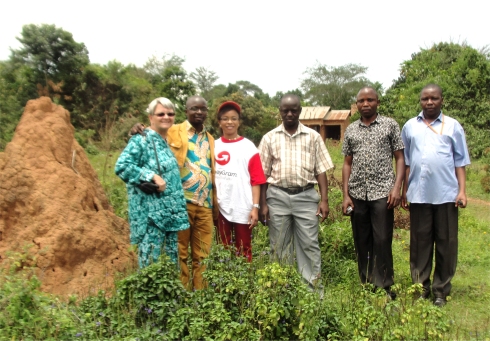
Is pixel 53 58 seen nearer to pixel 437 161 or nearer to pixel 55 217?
pixel 55 217

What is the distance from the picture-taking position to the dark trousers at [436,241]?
169 inches

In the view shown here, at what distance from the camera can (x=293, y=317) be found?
320 centimetres

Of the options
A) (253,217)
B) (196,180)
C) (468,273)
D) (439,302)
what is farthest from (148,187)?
(468,273)

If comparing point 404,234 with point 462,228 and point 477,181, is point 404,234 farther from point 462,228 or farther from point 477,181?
point 477,181

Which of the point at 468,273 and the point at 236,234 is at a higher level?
the point at 236,234

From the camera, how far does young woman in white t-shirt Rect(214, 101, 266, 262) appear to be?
4094 mm

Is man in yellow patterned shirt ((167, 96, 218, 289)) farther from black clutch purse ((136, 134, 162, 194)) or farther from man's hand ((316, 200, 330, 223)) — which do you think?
man's hand ((316, 200, 330, 223))

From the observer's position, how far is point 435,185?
4.21 m

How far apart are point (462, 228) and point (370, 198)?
4724mm

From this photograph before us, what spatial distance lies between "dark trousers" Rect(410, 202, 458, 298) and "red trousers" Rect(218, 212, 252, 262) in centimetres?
159

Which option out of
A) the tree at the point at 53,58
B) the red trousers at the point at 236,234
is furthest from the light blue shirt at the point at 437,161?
the tree at the point at 53,58

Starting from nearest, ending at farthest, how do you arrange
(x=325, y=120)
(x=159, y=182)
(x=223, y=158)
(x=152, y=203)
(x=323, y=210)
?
(x=159, y=182) → (x=152, y=203) → (x=223, y=158) → (x=323, y=210) → (x=325, y=120)

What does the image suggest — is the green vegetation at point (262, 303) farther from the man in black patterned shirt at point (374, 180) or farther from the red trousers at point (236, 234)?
the man in black patterned shirt at point (374, 180)

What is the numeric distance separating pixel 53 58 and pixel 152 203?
14312 millimetres
